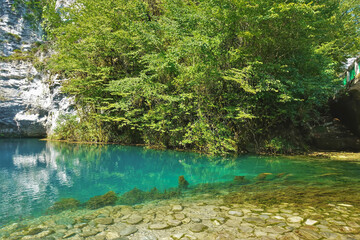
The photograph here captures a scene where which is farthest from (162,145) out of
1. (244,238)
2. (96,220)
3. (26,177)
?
(244,238)

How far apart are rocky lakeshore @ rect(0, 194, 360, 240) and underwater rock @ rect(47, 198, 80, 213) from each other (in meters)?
0.34

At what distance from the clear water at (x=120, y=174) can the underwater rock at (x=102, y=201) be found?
0.24 meters

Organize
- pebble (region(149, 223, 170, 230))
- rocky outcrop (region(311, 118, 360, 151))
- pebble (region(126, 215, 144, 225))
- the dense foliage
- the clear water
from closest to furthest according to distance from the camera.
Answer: pebble (region(149, 223, 170, 230)) < pebble (region(126, 215, 144, 225)) < the clear water < the dense foliage < rocky outcrop (region(311, 118, 360, 151))

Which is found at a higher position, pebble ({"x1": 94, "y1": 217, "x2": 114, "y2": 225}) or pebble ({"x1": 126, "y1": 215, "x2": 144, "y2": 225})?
pebble ({"x1": 126, "y1": 215, "x2": 144, "y2": 225})

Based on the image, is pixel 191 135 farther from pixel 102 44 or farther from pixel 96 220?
pixel 102 44

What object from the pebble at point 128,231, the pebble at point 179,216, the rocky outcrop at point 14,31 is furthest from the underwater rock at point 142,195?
→ the rocky outcrop at point 14,31

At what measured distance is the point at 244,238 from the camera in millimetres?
2994

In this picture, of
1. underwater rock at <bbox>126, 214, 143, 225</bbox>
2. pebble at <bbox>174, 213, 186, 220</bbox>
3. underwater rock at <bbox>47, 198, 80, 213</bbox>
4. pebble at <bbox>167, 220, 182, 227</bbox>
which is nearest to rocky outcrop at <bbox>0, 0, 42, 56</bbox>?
underwater rock at <bbox>47, 198, 80, 213</bbox>

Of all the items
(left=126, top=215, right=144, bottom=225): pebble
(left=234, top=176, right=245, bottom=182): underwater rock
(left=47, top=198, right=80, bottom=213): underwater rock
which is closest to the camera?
(left=126, top=215, right=144, bottom=225): pebble

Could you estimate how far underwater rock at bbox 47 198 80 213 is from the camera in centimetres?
454

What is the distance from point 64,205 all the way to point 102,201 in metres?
0.73

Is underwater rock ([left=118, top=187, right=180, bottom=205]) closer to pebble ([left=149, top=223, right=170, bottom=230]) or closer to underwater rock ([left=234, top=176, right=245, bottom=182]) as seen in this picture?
pebble ([left=149, top=223, right=170, bottom=230])

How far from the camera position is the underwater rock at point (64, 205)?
179 inches

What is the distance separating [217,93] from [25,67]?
2050cm
